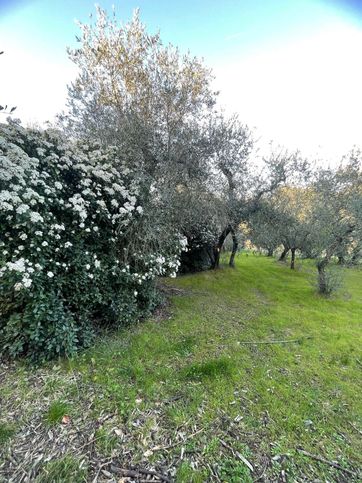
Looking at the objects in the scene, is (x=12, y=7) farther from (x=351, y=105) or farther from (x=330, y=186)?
(x=330, y=186)

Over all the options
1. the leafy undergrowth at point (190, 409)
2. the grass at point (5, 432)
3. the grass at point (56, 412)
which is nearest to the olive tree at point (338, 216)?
the leafy undergrowth at point (190, 409)

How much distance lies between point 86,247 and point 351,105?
8.39m

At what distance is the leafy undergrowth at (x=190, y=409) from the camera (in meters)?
2.04

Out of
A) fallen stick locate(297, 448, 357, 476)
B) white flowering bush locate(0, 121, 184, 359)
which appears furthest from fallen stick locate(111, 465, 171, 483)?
white flowering bush locate(0, 121, 184, 359)

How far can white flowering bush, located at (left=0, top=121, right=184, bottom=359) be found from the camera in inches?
A: 119

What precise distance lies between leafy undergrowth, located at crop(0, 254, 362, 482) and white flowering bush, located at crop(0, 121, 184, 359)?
51 cm

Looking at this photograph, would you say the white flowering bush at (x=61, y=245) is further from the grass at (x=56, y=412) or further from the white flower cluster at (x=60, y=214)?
the grass at (x=56, y=412)

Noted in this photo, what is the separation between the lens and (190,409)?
2.68 metres

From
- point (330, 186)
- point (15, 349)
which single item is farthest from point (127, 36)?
point (330, 186)

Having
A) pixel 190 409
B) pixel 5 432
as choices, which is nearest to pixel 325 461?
pixel 190 409

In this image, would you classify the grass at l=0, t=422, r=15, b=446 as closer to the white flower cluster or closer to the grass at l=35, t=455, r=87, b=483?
the grass at l=35, t=455, r=87, b=483

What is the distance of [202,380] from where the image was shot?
322 centimetres

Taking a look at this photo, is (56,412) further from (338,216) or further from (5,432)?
(338,216)

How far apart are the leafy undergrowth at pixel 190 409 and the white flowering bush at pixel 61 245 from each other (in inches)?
19.9
